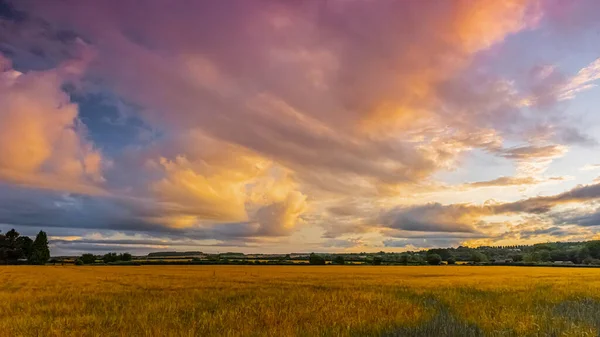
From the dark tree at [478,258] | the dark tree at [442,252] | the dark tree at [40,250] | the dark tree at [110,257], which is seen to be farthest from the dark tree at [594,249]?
the dark tree at [40,250]

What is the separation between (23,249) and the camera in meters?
120

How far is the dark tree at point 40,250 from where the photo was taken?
12022cm

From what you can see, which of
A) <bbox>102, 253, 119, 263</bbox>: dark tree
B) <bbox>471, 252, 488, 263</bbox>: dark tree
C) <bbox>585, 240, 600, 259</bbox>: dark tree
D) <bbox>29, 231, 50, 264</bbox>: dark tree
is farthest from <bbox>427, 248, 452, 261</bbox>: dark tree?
<bbox>29, 231, 50, 264</bbox>: dark tree

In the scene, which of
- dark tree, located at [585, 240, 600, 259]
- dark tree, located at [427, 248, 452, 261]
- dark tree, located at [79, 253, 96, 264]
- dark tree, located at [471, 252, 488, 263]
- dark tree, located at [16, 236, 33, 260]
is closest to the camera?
dark tree, located at [585, 240, 600, 259]

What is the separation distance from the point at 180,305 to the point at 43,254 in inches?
5101

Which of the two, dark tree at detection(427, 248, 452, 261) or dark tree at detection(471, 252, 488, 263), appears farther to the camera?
dark tree at detection(427, 248, 452, 261)

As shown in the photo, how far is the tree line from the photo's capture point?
115 meters

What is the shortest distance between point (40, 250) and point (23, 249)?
14.0 feet

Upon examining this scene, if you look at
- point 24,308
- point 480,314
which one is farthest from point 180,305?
point 480,314

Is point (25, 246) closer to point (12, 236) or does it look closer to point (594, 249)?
point (12, 236)

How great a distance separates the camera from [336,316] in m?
13.1

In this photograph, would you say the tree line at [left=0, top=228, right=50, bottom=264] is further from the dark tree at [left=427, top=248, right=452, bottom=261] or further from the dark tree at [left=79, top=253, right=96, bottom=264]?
the dark tree at [left=427, top=248, right=452, bottom=261]

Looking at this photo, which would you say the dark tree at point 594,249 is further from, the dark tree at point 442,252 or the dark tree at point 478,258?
the dark tree at point 442,252

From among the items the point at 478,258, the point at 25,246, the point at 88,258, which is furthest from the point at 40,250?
the point at 478,258
